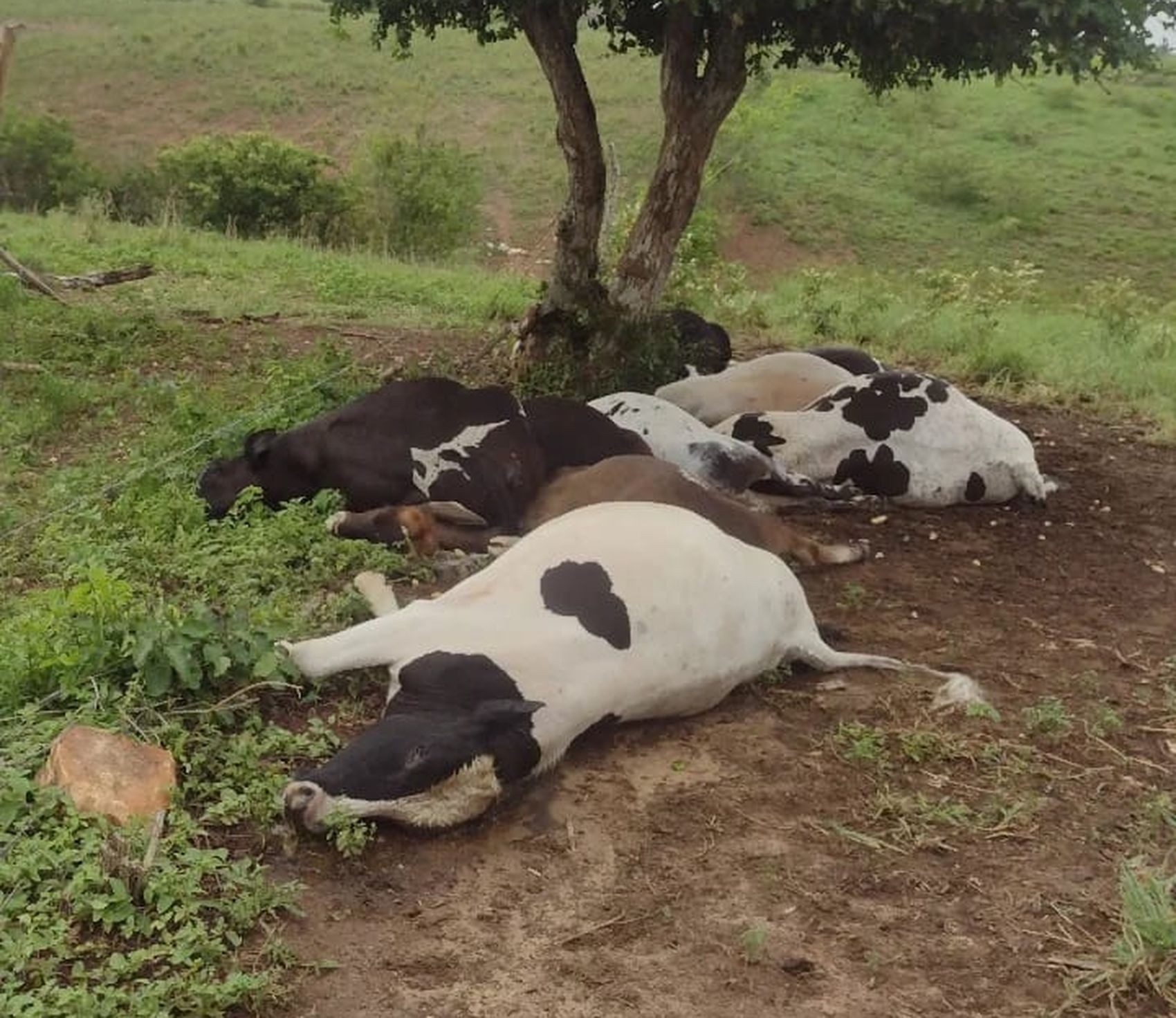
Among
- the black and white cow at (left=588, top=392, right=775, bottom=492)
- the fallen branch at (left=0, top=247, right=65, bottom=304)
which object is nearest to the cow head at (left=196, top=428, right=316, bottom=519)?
the black and white cow at (left=588, top=392, right=775, bottom=492)

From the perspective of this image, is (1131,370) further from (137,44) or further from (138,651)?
(137,44)

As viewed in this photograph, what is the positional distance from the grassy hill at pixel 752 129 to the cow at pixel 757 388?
1784 cm

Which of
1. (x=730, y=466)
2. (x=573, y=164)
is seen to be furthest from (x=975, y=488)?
(x=573, y=164)

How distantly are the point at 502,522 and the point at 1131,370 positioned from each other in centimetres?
664

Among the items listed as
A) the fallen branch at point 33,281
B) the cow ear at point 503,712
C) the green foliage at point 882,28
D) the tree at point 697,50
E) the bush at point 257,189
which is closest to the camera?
the cow ear at point 503,712

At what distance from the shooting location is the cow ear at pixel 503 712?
3.59 m

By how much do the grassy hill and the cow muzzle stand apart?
2276 centimetres

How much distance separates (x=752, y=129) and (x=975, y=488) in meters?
24.0

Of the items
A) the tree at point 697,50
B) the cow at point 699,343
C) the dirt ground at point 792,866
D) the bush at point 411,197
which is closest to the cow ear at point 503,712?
the dirt ground at point 792,866

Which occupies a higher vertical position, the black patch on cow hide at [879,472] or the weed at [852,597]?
the black patch on cow hide at [879,472]

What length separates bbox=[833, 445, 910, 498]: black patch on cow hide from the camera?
7027 mm

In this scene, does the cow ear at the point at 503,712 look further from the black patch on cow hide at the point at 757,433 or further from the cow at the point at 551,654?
the black patch on cow hide at the point at 757,433

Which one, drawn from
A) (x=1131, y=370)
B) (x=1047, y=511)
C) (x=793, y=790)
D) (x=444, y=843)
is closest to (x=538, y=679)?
(x=444, y=843)

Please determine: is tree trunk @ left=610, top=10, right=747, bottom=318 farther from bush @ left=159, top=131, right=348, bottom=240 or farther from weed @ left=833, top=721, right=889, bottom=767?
bush @ left=159, top=131, right=348, bottom=240
